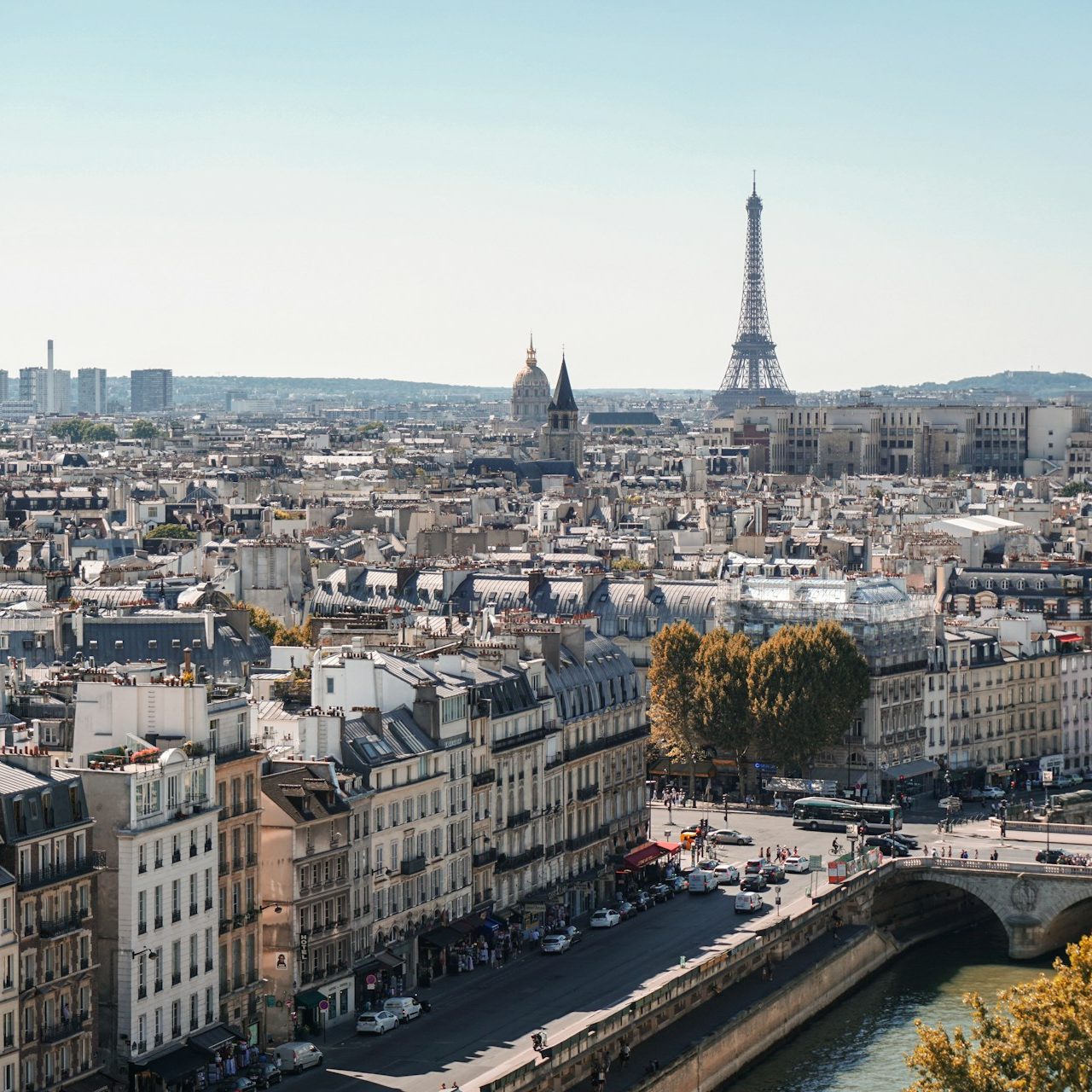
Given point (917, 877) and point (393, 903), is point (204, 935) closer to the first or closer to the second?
point (393, 903)

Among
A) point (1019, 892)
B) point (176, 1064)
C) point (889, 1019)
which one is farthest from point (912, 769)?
point (176, 1064)

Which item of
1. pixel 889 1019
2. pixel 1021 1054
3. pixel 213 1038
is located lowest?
pixel 889 1019

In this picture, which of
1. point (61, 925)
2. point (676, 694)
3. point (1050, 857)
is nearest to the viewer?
point (61, 925)

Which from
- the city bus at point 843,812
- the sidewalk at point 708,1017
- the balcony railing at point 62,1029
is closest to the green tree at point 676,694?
the city bus at point 843,812

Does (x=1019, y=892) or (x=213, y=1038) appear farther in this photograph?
(x=1019, y=892)

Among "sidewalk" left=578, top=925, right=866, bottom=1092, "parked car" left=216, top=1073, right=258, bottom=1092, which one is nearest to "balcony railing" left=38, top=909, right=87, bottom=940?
"parked car" left=216, top=1073, right=258, bottom=1092

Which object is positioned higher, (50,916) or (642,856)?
(50,916)

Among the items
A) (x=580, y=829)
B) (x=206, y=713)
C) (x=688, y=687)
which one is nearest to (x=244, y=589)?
(x=688, y=687)

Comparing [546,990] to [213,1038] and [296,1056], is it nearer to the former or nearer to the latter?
[296,1056]
